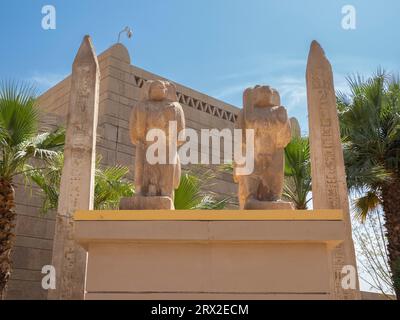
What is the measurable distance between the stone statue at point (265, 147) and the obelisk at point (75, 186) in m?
2.53

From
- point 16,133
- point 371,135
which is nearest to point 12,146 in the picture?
point 16,133

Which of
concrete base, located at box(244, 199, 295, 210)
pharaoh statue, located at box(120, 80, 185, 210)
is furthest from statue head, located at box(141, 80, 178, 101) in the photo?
concrete base, located at box(244, 199, 295, 210)

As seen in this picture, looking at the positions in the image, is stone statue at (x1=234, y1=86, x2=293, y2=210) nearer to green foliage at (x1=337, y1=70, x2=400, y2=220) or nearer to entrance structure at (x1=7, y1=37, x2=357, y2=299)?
entrance structure at (x1=7, y1=37, x2=357, y2=299)

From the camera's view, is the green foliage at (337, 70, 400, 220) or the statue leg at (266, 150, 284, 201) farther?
the green foliage at (337, 70, 400, 220)

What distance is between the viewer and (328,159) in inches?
290

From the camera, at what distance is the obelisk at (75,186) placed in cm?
690

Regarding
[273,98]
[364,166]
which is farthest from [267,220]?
[364,166]

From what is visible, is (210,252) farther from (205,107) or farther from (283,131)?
(205,107)

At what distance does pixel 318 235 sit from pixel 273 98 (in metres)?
2.07

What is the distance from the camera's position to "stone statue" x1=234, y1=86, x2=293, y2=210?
5516mm

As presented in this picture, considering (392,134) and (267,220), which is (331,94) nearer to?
(392,134)

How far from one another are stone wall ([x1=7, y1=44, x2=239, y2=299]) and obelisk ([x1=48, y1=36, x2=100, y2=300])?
143 inches
